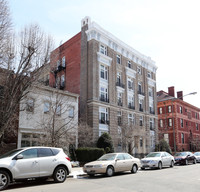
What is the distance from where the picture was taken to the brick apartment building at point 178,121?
48.7 metres

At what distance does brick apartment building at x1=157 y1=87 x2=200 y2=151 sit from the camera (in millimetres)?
48719

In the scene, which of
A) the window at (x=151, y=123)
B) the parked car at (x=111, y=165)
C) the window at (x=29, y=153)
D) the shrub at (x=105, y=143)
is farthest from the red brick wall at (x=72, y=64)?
the window at (x=29, y=153)

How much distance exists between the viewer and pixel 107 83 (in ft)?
103

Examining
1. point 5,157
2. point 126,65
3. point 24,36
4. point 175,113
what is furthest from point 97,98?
point 175,113

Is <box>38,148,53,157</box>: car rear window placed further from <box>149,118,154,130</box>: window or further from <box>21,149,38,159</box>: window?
<box>149,118,154,130</box>: window

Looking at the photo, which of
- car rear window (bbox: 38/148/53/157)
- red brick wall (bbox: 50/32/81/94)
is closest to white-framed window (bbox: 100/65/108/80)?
red brick wall (bbox: 50/32/81/94)

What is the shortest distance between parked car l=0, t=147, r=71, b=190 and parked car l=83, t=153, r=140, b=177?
211cm

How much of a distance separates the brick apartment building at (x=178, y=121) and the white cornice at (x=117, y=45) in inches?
425

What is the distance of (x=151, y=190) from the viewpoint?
29.8 feet

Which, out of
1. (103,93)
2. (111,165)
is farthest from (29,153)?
(103,93)

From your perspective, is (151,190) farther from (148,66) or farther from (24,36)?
(148,66)

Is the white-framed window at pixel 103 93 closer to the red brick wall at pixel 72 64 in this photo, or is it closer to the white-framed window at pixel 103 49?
the red brick wall at pixel 72 64

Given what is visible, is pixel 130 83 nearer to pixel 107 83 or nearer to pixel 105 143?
pixel 107 83

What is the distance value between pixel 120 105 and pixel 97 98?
4966mm
